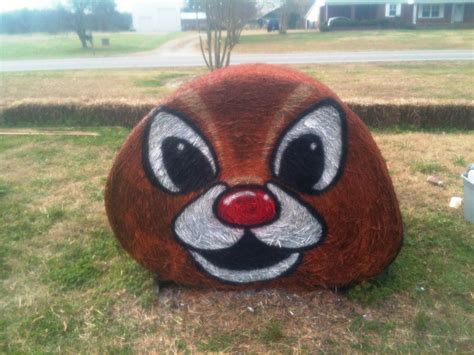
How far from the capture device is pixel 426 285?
3.98 metres

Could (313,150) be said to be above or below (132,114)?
above

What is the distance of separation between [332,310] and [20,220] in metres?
3.88

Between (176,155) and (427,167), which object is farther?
(427,167)

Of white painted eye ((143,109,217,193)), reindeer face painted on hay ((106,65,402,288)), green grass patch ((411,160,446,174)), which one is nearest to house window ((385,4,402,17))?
green grass patch ((411,160,446,174))

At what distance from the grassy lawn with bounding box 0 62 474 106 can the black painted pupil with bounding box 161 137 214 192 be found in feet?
22.3

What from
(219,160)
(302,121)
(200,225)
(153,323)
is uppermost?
(302,121)

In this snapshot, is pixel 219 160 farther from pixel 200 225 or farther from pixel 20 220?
pixel 20 220

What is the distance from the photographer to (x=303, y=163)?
3451mm

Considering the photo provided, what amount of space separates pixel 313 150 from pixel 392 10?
48.9 meters

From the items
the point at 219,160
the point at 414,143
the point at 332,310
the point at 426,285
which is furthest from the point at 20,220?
the point at 414,143

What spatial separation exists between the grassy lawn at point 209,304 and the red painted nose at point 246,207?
2.33 feet

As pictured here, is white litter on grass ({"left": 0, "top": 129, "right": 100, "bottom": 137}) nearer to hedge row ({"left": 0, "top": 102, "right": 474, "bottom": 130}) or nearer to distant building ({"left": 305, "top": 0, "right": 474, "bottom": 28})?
hedge row ({"left": 0, "top": 102, "right": 474, "bottom": 130})

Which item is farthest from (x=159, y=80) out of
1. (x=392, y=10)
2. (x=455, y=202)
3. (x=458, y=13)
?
(x=458, y=13)

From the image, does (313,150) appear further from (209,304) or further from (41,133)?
(41,133)
